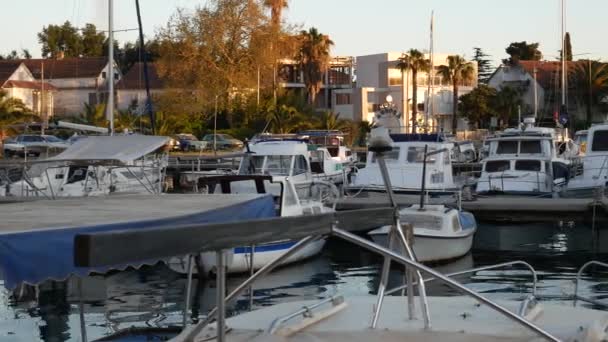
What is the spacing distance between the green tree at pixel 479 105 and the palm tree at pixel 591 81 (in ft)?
20.6

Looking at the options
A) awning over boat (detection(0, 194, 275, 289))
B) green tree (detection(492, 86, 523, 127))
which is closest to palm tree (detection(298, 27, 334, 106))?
green tree (detection(492, 86, 523, 127))

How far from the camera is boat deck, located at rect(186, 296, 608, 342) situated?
645 centimetres

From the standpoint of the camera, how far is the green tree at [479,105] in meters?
76.2

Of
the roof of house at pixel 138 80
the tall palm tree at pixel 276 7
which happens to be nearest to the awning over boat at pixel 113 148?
the tall palm tree at pixel 276 7

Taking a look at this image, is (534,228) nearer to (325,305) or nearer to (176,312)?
(176,312)

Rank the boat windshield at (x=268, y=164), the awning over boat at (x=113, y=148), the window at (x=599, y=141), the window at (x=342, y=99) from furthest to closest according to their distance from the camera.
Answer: the window at (x=342, y=99), the boat windshield at (x=268, y=164), the window at (x=599, y=141), the awning over boat at (x=113, y=148)

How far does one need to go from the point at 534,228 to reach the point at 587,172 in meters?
3.97

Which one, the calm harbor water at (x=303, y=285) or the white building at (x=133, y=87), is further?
the white building at (x=133, y=87)

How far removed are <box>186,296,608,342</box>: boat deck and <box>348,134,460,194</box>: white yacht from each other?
2133 centimetres

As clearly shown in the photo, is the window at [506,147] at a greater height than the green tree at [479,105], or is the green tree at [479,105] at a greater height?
the green tree at [479,105]

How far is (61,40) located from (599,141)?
8875 centimetres

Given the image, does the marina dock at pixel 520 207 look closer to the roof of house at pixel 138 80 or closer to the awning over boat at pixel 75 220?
the awning over boat at pixel 75 220

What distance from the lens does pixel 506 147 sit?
108 feet

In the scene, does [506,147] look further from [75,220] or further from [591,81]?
[591,81]
